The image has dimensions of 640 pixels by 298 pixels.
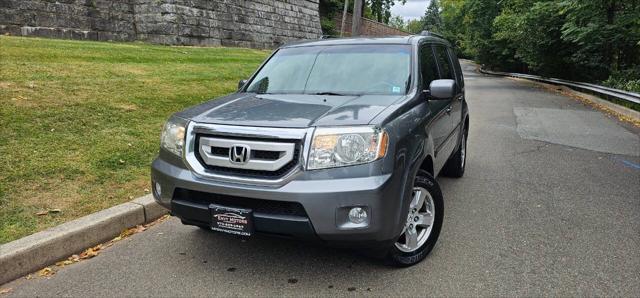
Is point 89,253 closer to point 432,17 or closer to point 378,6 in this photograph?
point 378,6

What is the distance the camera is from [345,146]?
121 inches

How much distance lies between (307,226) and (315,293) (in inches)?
21.1

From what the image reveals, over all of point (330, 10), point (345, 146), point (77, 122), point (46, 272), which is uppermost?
point (330, 10)

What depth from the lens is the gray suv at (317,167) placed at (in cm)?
301

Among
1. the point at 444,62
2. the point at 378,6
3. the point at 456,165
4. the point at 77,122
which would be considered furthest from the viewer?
the point at 378,6

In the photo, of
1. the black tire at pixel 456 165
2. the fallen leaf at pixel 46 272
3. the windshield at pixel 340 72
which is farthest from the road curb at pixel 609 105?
the fallen leaf at pixel 46 272

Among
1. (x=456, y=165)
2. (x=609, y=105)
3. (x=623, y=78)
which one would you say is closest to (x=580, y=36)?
(x=623, y=78)

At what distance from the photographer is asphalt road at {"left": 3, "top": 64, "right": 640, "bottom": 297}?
3.32 m

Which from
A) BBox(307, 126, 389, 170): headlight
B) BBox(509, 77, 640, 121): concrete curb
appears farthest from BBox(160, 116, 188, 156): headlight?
BBox(509, 77, 640, 121): concrete curb

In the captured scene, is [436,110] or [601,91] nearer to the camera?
[436,110]

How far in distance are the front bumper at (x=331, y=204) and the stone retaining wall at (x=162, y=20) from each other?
1506 cm

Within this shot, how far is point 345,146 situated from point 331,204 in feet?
1.26

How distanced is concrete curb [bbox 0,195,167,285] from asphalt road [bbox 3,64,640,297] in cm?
15

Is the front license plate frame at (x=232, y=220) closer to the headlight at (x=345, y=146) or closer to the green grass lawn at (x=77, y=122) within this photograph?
the headlight at (x=345, y=146)
